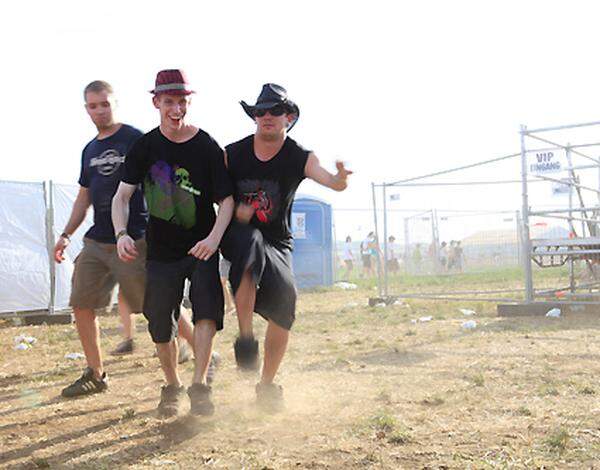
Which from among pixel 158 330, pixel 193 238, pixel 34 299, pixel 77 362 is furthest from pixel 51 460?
pixel 34 299

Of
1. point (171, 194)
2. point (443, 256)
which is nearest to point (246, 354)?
point (171, 194)

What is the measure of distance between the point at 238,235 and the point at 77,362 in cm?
347

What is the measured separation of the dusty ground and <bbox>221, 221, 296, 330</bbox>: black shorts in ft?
1.96

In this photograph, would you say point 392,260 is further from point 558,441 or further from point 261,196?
point 558,441

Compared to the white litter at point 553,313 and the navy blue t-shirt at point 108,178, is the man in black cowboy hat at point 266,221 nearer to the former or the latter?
the navy blue t-shirt at point 108,178

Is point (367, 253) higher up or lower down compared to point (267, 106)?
lower down

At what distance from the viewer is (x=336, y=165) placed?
3871 millimetres

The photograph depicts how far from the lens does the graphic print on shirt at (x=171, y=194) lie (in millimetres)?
3914

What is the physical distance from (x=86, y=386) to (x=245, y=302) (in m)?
1.61

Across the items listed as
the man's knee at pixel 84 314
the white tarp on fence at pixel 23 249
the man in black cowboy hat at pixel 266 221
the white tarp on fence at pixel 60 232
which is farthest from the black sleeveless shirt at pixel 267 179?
the white tarp on fence at pixel 23 249

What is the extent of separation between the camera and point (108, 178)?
4.86 metres

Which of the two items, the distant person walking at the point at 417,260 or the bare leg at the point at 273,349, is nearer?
the bare leg at the point at 273,349

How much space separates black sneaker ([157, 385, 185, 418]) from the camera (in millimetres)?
4008

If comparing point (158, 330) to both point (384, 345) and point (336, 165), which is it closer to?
point (336, 165)
